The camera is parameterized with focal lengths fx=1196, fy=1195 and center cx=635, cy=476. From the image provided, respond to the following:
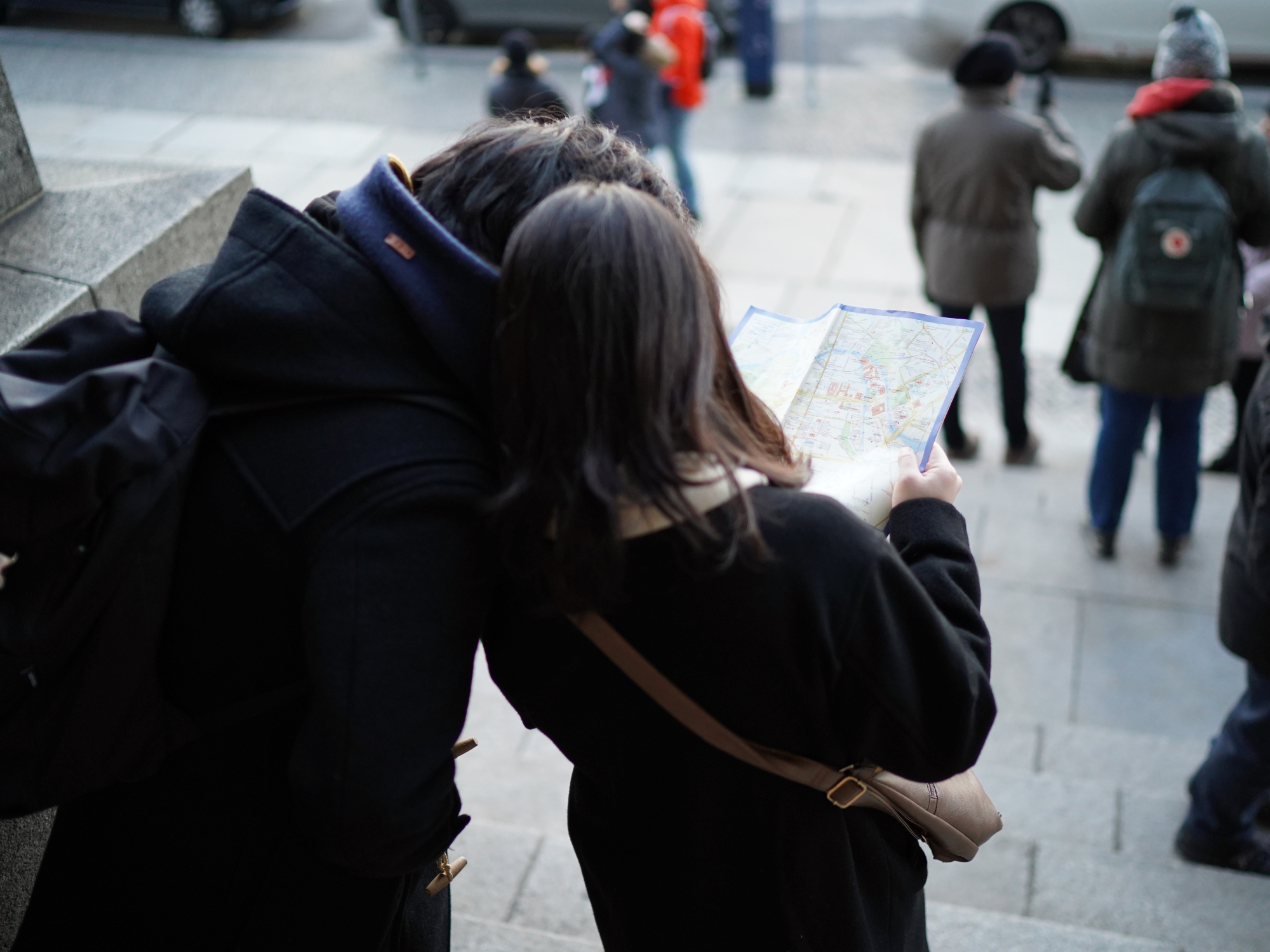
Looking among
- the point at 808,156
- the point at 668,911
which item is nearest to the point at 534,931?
the point at 668,911

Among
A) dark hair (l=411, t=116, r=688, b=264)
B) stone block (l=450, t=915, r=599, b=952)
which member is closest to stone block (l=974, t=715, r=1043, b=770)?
stone block (l=450, t=915, r=599, b=952)

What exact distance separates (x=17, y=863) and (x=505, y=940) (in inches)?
39.1

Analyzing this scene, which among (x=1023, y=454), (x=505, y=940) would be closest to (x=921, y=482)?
(x=505, y=940)

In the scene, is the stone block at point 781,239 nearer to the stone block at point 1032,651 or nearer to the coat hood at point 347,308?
the stone block at point 1032,651

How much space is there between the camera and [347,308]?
1.36 meters

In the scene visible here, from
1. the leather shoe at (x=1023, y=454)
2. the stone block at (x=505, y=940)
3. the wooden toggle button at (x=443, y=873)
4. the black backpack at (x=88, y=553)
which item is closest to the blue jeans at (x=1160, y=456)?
the leather shoe at (x=1023, y=454)

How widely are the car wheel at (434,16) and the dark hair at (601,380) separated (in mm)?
11786

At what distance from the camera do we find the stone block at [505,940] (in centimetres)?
258

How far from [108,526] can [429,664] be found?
0.39 m

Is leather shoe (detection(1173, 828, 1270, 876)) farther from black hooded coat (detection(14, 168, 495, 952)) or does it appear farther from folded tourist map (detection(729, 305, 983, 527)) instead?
black hooded coat (detection(14, 168, 495, 952))

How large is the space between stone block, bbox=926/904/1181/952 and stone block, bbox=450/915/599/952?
0.83 meters

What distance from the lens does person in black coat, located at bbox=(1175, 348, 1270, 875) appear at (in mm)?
2938

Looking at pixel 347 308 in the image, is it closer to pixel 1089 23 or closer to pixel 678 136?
pixel 678 136

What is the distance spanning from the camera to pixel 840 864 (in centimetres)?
162
